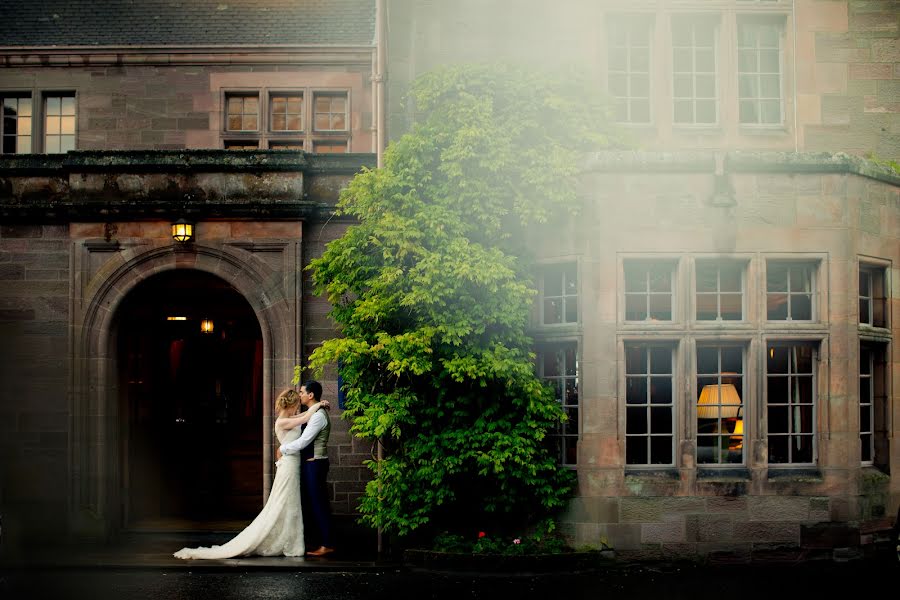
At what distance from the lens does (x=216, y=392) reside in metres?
16.0

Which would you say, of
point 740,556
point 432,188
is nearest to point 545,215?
point 432,188

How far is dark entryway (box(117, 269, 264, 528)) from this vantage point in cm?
1490

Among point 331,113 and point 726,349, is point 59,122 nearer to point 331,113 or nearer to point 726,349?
point 331,113

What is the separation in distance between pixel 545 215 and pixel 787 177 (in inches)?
105

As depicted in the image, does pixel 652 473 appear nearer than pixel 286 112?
Yes

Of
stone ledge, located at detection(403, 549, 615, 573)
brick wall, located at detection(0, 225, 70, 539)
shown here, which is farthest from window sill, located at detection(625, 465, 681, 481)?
brick wall, located at detection(0, 225, 70, 539)

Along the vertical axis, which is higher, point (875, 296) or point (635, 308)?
point (875, 296)

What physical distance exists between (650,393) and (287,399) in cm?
440

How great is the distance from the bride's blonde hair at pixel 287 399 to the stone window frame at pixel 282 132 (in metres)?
6.13

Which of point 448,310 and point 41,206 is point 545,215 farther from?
point 41,206

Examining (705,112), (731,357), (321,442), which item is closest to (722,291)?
(731,357)

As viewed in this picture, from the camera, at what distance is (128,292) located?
42.5 feet

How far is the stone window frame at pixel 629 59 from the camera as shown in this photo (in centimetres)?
1319

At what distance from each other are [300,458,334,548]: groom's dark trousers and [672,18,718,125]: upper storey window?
22.7 feet
